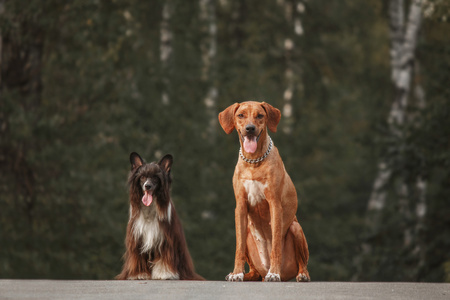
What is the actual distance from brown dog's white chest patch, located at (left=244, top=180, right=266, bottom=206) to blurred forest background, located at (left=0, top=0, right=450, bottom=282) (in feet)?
29.3

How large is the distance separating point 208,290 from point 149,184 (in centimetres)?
175

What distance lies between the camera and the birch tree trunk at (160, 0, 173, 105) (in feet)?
75.9

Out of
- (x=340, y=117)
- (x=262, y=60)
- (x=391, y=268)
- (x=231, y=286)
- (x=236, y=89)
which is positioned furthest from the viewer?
(x=340, y=117)

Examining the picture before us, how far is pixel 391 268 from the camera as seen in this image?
19.1 m

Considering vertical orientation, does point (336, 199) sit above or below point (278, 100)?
below

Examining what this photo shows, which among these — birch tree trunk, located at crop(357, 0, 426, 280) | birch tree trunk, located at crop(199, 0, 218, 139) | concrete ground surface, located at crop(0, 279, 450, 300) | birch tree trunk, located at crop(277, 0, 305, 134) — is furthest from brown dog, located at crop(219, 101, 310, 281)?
birch tree trunk, located at crop(277, 0, 305, 134)

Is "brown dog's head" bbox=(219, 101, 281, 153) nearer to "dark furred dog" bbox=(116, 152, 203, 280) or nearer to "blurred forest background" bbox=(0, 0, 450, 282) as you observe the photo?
"dark furred dog" bbox=(116, 152, 203, 280)

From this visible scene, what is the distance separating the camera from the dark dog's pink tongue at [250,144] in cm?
854

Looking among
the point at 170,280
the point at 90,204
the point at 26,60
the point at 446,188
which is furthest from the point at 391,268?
the point at 170,280

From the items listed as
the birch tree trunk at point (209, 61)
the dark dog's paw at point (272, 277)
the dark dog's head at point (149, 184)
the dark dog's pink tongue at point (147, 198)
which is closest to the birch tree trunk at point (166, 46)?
the birch tree trunk at point (209, 61)

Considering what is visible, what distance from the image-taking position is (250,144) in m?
8.57

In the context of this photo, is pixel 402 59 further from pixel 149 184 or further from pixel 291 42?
pixel 149 184

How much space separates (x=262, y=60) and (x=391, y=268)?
10.1 m

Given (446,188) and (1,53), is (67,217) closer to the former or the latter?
(1,53)
